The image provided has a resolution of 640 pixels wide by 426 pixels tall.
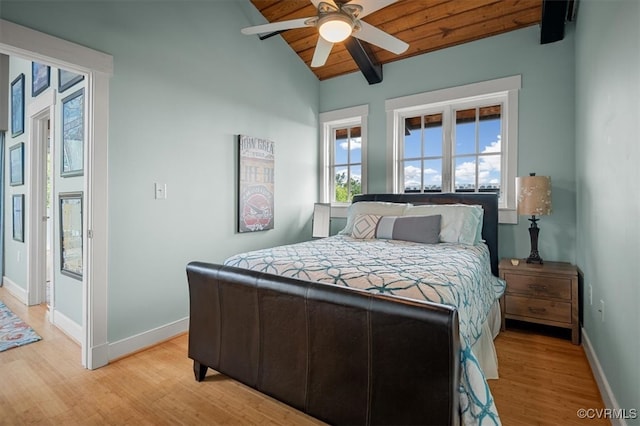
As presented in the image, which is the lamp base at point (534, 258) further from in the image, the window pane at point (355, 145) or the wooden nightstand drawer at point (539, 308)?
the window pane at point (355, 145)

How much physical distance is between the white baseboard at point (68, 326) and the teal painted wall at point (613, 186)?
3.53 metres

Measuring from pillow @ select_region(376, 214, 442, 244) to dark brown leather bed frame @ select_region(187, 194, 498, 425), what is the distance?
158cm

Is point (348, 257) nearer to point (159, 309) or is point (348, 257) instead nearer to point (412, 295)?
point (412, 295)

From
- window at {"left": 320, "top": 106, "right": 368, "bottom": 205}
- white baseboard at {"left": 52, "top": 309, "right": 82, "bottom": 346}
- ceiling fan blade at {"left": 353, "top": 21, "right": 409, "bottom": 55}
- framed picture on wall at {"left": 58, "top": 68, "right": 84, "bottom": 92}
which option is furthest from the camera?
window at {"left": 320, "top": 106, "right": 368, "bottom": 205}

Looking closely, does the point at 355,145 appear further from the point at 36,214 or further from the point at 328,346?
the point at 36,214

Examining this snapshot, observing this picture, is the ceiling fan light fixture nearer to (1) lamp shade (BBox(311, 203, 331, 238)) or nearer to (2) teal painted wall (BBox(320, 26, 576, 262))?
(2) teal painted wall (BBox(320, 26, 576, 262))

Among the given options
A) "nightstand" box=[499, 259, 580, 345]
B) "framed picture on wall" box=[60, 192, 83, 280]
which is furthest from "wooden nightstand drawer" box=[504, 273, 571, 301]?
"framed picture on wall" box=[60, 192, 83, 280]

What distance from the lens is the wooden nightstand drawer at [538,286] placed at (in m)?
2.58

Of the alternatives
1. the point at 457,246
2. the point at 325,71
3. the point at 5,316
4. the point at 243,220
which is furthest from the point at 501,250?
the point at 5,316

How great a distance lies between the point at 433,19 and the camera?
333 centimetres

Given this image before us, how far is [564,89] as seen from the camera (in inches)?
118

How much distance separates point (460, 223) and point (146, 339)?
283 centimetres

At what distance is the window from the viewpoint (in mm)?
4258

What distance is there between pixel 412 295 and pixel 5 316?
→ 398 centimetres
